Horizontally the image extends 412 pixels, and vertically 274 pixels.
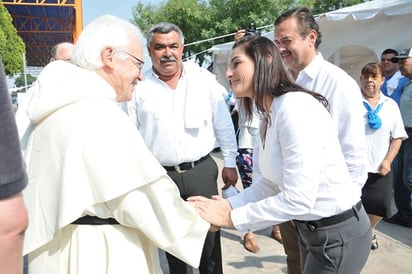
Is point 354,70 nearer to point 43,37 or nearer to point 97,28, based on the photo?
point 97,28

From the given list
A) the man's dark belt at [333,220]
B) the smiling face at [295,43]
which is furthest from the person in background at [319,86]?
the man's dark belt at [333,220]

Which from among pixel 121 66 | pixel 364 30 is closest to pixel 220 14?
pixel 364 30

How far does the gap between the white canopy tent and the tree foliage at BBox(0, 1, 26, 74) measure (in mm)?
13764

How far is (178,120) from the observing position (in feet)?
10.00

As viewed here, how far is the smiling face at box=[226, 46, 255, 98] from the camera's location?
1738 millimetres

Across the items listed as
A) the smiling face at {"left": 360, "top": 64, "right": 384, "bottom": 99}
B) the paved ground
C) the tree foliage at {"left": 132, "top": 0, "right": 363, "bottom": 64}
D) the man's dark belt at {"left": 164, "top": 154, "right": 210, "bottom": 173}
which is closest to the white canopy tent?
the smiling face at {"left": 360, "top": 64, "right": 384, "bottom": 99}

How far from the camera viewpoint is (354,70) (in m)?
8.15

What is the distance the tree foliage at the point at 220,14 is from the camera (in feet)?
65.8

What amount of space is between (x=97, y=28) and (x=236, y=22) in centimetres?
2006

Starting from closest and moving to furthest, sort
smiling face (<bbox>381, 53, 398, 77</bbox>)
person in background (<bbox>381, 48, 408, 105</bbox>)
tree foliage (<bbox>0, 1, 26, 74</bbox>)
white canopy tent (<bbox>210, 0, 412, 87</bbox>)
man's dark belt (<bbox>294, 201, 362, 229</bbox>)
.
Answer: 1. man's dark belt (<bbox>294, 201, 362, 229</bbox>)
2. person in background (<bbox>381, 48, 408, 105</bbox>)
3. smiling face (<bbox>381, 53, 398, 77</bbox>)
4. white canopy tent (<bbox>210, 0, 412, 87</bbox>)
5. tree foliage (<bbox>0, 1, 26, 74</bbox>)

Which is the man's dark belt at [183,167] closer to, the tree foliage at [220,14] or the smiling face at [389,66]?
the smiling face at [389,66]

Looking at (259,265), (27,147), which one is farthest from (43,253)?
(259,265)

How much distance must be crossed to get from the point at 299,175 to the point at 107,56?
2.89ft

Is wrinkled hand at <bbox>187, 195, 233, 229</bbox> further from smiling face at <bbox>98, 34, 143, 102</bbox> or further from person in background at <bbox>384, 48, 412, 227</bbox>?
person in background at <bbox>384, 48, 412, 227</bbox>
